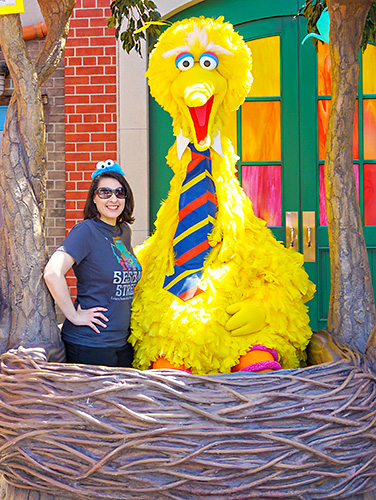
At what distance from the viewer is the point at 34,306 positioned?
1.55 meters

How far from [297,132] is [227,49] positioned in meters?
1.44

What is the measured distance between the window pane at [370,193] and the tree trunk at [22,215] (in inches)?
86.9

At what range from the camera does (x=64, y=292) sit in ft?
5.21

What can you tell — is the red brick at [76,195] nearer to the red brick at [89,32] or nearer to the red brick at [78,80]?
the red brick at [78,80]

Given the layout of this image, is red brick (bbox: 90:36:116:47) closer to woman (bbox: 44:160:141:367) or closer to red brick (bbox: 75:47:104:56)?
red brick (bbox: 75:47:104:56)

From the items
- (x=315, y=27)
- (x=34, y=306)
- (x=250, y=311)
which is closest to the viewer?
(x=34, y=306)

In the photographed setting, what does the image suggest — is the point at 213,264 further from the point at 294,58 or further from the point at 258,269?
the point at 294,58

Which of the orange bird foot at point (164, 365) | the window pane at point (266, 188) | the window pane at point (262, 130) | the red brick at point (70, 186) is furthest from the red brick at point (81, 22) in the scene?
the orange bird foot at point (164, 365)

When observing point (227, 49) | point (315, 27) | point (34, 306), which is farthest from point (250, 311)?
point (315, 27)

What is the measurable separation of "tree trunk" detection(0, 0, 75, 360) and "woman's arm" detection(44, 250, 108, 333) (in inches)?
1.2

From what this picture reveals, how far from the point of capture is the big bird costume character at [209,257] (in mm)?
1650

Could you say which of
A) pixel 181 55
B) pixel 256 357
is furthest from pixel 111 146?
pixel 256 357

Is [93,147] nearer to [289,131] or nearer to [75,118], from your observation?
[75,118]

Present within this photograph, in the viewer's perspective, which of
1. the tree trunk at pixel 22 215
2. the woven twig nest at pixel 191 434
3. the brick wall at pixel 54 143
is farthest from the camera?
the brick wall at pixel 54 143
